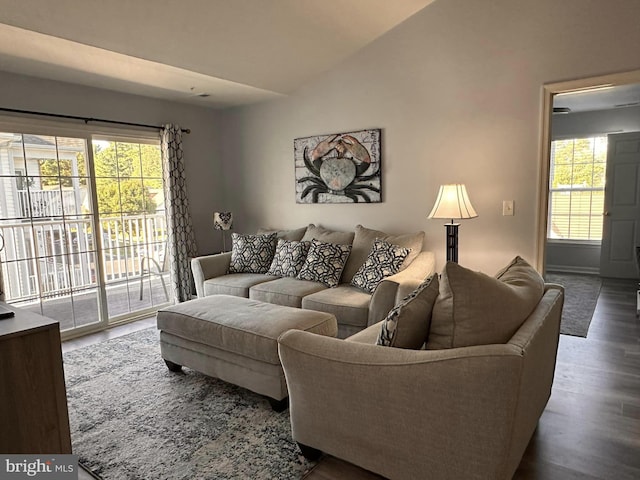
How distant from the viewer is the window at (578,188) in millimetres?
6137

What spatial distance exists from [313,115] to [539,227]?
2.56 m

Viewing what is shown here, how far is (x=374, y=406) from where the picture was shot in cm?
169

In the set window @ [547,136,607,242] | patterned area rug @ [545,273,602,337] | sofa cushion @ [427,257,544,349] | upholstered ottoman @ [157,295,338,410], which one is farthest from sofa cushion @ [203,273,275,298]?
window @ [547,136,607,242]

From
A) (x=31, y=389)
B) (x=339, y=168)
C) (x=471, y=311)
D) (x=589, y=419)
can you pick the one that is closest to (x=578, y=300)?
(x=589, y=419)

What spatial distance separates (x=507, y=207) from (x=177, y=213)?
345cm

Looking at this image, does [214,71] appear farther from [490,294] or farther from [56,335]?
[490,294]

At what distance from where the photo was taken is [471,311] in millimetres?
1598

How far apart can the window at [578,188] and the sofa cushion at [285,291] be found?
15.4ft

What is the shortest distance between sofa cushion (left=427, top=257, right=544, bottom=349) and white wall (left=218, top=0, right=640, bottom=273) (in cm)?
211

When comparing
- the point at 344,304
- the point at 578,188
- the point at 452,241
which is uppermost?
the point at 578,188

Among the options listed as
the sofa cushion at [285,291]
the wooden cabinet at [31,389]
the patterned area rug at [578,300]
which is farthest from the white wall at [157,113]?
the patterned area rug at [578,300]

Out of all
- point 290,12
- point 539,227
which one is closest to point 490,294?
point 539,227

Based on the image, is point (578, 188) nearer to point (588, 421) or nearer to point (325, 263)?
point (325, 263)

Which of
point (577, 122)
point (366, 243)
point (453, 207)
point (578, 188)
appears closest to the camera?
point (453, 207)
